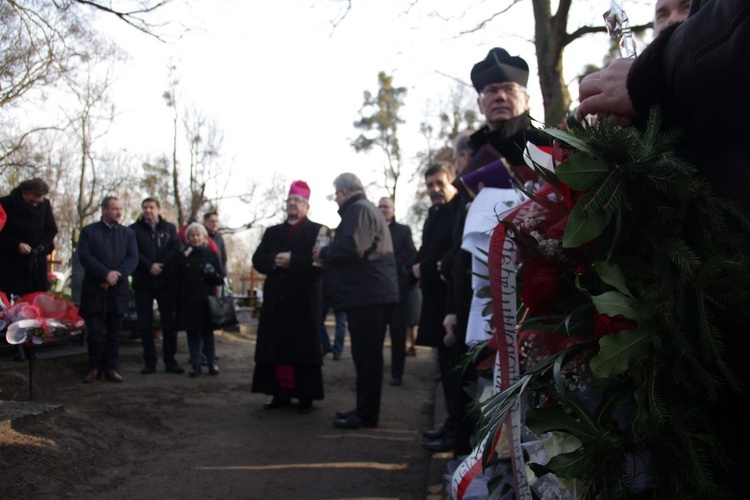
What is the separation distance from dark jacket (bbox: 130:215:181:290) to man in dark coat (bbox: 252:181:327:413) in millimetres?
2722

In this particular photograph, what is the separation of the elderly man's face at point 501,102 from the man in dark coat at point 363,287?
8.57ft

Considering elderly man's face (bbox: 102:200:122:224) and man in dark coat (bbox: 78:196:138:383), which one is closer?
man in dark coat (bbox: 78:196:138:383)

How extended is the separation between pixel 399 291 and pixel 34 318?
187 inches

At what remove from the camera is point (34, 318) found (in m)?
5.00

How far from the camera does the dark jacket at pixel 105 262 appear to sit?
24.6 ft

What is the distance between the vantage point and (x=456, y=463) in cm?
344

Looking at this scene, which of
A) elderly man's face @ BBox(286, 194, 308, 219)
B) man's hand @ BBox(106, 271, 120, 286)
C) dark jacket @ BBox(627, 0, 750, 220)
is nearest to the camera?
dark jacket @ BBox(627, 0, 750, 220)

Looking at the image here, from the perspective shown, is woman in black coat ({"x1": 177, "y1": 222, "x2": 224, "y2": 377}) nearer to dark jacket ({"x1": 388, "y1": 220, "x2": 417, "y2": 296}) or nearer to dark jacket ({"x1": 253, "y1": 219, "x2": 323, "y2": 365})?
dark jacket ({"x1": 253, "y1": 219, "x2": 323, "y2": 365})

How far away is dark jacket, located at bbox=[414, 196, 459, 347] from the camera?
564 cm

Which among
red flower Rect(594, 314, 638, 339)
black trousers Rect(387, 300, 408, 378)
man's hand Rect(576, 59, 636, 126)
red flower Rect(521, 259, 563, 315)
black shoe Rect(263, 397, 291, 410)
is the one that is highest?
man's hand Rect(576, 59, 636, 126)

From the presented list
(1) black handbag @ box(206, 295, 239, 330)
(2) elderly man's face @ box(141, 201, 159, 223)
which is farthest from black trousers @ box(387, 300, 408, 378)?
(2) elderly man's face @ box(141, 201, 159, 223)

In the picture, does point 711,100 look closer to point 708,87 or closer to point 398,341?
point 708,87

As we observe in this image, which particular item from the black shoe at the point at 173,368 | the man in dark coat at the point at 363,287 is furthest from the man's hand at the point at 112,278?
the man in dark coat at the point at 363,287

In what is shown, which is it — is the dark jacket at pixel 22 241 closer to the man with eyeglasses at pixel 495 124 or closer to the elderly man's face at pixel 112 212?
the elderly man's face at pixel 112 212
